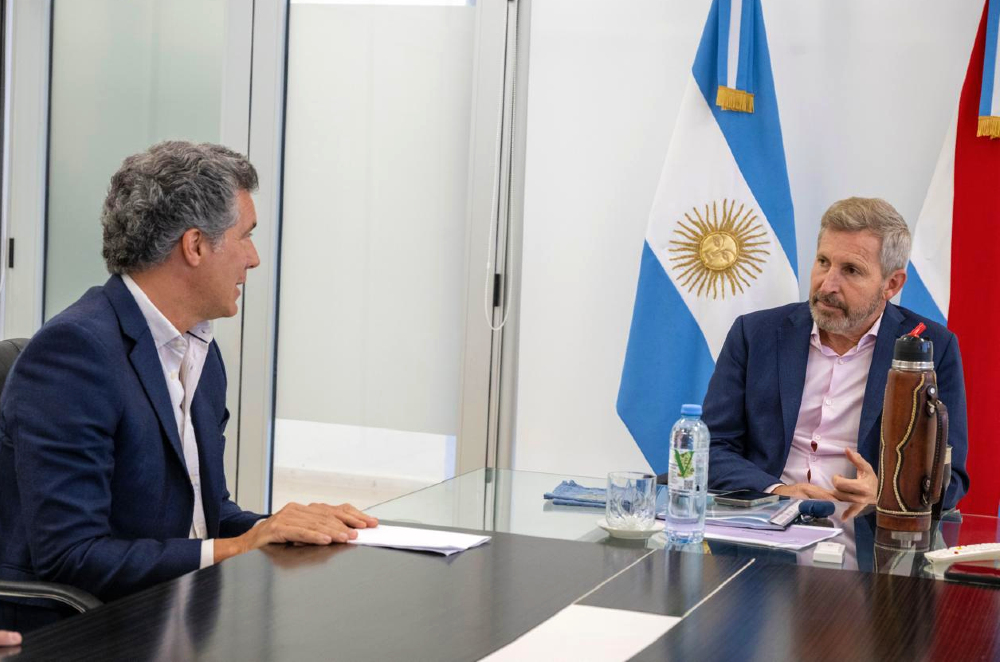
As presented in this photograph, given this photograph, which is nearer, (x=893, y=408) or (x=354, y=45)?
(x=893, y=408)

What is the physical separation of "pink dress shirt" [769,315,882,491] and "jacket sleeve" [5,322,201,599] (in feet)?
6.07

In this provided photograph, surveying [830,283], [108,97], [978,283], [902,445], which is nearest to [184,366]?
[902,445]

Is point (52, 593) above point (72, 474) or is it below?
below

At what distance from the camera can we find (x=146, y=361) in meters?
2.13

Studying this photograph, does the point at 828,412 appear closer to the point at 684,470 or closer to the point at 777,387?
the point at 777,387

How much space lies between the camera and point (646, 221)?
13.9 ft

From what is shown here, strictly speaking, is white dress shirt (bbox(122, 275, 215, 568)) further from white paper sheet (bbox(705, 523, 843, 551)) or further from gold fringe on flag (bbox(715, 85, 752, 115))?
gold fringe on flag (bbox(715, 85, 752, 115))

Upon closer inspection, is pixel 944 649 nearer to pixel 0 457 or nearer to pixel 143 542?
pixel 143 542

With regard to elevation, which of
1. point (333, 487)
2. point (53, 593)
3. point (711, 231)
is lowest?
point (333, 487)

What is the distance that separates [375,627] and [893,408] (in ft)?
3.84

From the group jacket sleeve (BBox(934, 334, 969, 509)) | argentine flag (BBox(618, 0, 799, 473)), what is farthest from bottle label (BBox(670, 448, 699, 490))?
argentine flag (BBox(618, 0, 799, 473))

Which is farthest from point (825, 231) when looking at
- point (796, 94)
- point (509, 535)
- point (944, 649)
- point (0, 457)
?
point (0, 457)

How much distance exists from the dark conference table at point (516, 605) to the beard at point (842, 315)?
1.26 meters

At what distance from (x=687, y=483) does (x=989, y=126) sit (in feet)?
6.72
